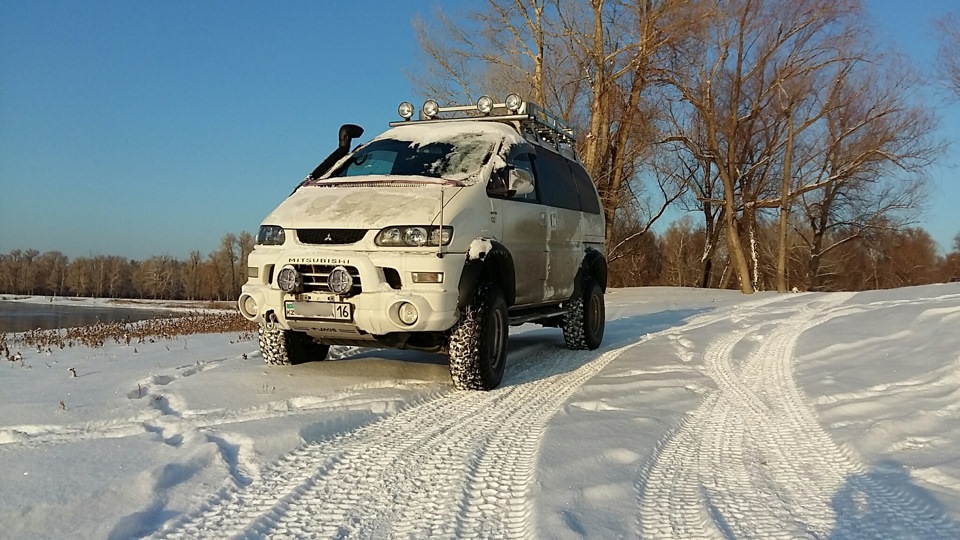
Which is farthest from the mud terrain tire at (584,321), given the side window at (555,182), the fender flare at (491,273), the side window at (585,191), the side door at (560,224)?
the fender flare at (491,273)

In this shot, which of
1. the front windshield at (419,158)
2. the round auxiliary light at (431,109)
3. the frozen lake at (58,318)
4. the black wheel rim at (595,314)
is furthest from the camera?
the frozen lake at (58,318)

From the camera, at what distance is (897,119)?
28.6 m

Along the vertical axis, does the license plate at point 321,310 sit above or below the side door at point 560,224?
below

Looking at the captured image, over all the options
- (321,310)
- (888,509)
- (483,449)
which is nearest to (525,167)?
(321,310)

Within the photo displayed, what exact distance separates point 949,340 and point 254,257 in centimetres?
643

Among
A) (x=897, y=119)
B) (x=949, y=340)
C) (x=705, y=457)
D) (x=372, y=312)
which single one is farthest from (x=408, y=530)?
(x=897, y=119)

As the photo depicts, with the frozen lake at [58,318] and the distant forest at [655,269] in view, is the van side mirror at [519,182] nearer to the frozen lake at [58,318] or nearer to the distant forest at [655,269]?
the frozen lake at [58,318]

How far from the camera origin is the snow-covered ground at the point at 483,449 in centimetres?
298

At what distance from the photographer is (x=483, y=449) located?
4.06 meters

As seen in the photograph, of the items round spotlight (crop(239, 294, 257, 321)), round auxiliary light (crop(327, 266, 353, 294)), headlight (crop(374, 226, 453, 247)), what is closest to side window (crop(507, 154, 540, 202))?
headlight (crop(374, 226, 453, 247))

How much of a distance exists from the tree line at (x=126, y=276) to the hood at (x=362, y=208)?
168 ft

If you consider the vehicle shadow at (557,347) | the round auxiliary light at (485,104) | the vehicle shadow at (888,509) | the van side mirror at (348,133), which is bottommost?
the vehicle shadow at (888,509)

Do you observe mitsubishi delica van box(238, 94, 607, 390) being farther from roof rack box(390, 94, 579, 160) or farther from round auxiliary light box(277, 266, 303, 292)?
roof rack box(390, 94, 579, 160)

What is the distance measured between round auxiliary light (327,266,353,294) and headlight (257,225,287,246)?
62 centimetres
